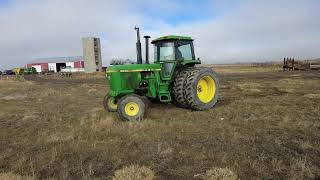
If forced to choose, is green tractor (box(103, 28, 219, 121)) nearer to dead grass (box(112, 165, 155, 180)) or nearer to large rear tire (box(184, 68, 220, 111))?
large rear tire (box(184, 68, 220, 111))

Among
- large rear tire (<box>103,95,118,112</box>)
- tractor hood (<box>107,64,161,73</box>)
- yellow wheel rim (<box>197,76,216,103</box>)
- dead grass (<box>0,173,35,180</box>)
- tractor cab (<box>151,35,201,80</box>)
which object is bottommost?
dead grass (<box>0,173,35,180</box>)

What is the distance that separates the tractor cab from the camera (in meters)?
13.5

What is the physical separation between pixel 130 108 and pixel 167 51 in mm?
2814

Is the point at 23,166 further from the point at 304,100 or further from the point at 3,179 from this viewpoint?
the point at 304,100

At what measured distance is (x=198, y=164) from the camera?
7262mm

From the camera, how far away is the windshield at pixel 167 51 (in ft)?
44.5

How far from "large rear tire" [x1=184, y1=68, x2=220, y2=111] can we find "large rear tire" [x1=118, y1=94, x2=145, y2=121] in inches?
78.1

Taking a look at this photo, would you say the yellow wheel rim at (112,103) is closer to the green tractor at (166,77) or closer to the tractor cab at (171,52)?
the green tractor at (166,77)

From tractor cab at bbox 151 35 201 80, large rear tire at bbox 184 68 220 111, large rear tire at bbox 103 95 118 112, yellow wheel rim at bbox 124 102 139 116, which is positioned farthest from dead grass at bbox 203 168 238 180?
large rear tire at bbox 103 95 118 112

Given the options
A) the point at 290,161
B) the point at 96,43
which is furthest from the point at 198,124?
the point at 96,43

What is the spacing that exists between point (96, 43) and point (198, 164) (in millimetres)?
63558

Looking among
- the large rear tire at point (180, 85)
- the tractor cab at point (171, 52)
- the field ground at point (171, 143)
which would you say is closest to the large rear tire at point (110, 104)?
the field ground at point (171, 143)

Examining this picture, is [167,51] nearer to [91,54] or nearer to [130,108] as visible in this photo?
[130,108]

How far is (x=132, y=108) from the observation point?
479 inches
